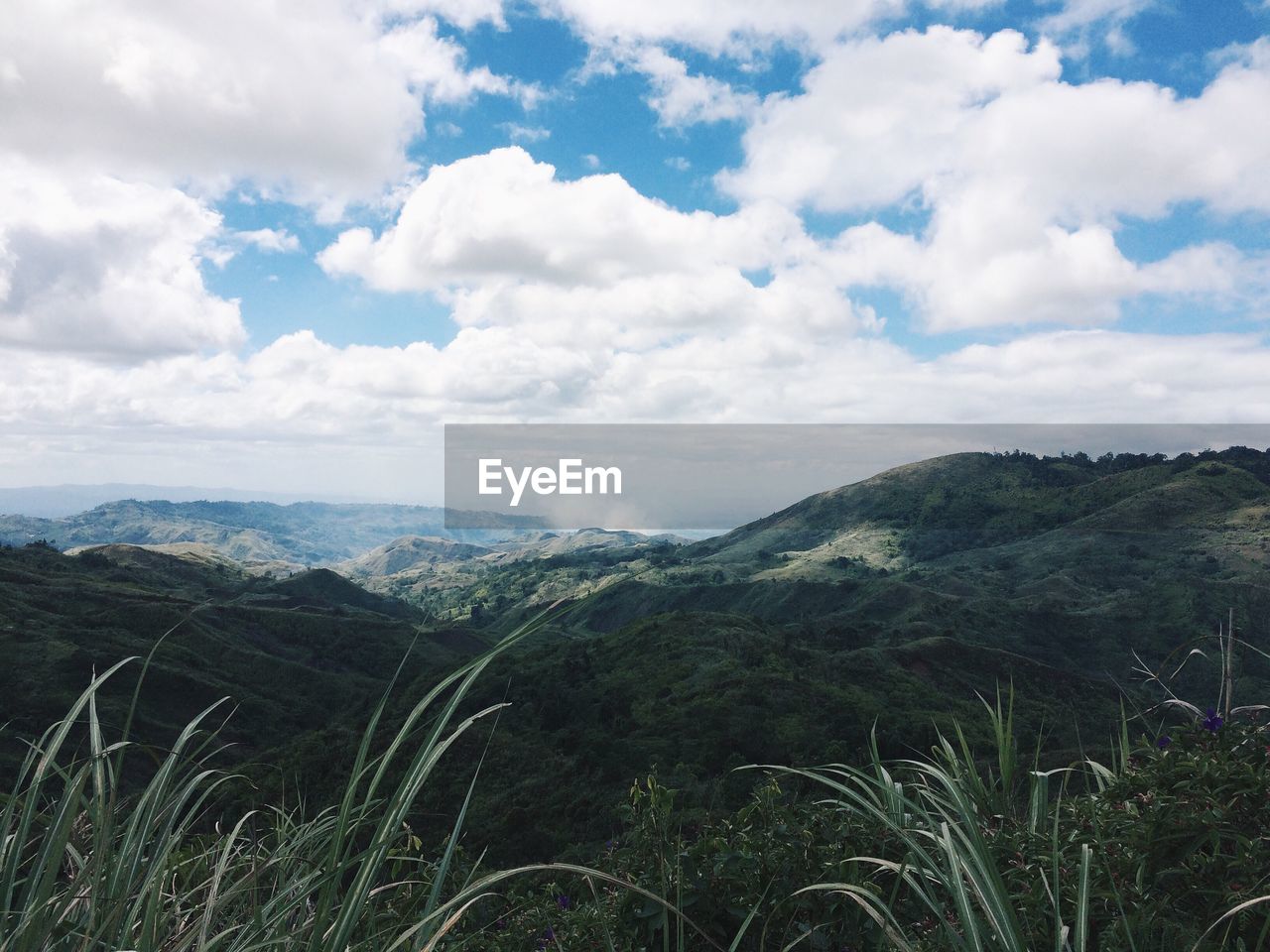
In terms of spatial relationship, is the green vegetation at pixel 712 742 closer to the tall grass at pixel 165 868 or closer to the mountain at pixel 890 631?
the tall grass at pixel 165 868

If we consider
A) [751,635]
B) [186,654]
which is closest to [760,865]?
[751,635]

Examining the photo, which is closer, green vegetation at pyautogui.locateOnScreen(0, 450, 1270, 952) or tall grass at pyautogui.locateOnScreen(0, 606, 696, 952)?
tall grass at pyautogui.locateOnScreen(0, 606, 696, 952)

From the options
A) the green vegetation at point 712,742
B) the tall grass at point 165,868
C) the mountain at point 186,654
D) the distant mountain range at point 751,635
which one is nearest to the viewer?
the tall grass at point 165,868

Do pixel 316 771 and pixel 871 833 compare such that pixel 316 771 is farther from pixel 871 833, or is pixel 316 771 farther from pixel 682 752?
pixel 871 833

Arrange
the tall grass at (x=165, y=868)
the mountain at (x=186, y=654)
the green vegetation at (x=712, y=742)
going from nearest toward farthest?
the tall grass at (x=165, y=868), the green vegetation at (x=712, y=742), the mountain at (x=186, y=654)

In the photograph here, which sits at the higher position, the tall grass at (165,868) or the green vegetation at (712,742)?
the tall grass at (165,868)

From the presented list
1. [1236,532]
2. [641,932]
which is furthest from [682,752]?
[1236,532]

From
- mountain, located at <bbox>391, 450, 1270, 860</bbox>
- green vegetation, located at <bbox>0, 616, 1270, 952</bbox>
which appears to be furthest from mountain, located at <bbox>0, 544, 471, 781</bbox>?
green vegetation, located at <bbox>0, 616, 1270, 952</bbox>

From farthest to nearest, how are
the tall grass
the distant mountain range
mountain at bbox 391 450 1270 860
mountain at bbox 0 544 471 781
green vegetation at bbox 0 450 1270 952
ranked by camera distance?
mountain at bbox 0 544 471 781 → the distant mountain range → mountain at bbox 391 450 1270 860 → green vegetation at bbox 0 450 1270 952 → the tall grass

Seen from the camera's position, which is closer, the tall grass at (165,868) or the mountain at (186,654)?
the tall grass at (165,868)

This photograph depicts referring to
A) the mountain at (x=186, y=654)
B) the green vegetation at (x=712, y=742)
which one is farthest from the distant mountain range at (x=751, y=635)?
the green vegetation at (x=712, y=742)

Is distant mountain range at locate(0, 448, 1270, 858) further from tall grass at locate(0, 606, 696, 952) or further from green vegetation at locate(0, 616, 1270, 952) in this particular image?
green vegetation at locate(0, 616, 1270, 952)
